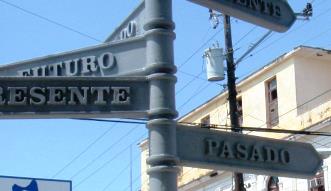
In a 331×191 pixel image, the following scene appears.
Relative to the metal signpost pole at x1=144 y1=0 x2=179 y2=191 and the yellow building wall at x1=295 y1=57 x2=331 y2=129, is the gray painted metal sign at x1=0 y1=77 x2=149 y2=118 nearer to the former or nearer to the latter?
the metal signpost pole at x1=144 y1=0 x2=179 y2=191

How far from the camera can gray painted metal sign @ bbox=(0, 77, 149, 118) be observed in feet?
15.4

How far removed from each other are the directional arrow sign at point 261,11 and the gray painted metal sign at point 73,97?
670 millimetres

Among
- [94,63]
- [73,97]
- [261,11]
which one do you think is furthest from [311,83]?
[73,97]

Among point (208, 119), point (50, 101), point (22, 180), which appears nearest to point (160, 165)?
point (50, 101)

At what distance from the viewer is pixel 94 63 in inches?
197

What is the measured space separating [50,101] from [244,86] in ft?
99.3

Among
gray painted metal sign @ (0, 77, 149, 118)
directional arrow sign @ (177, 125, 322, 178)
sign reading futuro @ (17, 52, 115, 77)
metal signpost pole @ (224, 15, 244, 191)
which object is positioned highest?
metal signpost pole @ (224, 15, 244, 191)

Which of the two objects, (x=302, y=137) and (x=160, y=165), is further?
(x=302, y=137)

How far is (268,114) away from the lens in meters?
33.1

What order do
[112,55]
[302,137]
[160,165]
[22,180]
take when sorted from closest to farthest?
[160,165]
[112,55]
[22,180]
[302,137]

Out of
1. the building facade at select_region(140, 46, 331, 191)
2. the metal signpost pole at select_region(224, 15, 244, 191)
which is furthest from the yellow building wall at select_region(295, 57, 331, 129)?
the metal signpost pole at select_region(224, 15, 244, 191)

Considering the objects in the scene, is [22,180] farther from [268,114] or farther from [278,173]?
[268,114]

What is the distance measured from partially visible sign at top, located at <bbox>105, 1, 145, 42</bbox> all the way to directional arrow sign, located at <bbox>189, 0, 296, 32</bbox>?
0.39 m

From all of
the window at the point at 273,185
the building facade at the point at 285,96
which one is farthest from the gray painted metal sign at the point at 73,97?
the window at the point at 273,185
